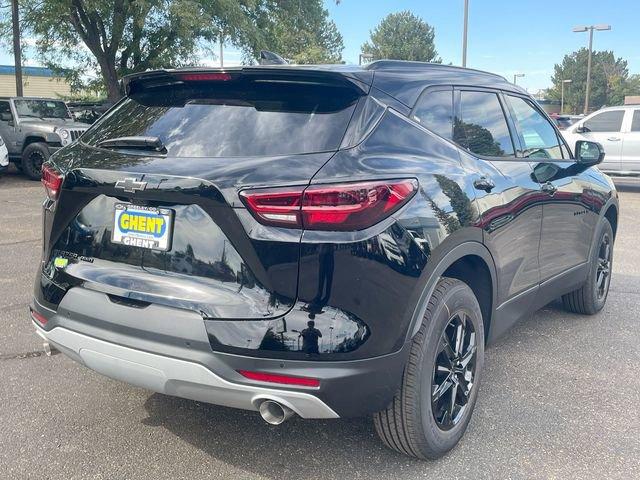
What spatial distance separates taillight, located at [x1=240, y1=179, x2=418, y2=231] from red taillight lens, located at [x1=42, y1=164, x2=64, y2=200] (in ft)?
3.35

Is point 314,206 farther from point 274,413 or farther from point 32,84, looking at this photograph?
point 32,84

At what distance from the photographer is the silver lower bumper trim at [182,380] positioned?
2.37 m

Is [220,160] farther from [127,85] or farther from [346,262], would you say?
[127,85]

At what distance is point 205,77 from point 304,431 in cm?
176

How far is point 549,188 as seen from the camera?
387 centimetres

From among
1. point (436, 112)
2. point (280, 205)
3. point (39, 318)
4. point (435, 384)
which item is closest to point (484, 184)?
point (436, 112)

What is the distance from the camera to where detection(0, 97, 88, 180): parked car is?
14445 mm

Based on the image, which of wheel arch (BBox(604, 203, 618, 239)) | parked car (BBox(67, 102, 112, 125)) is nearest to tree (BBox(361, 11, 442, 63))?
parked car (BBox(67, 102, 112, 125))

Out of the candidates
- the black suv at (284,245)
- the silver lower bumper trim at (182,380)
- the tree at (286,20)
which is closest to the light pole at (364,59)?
the black suv at (284,245)

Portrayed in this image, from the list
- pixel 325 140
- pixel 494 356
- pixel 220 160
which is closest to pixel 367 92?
pixel 325 140

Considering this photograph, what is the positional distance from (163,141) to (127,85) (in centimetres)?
63

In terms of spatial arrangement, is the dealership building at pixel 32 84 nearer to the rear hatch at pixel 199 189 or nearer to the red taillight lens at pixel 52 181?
the red taillight lens at pixel 52 181

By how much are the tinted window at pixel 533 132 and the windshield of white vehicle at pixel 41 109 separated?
44.4 ft

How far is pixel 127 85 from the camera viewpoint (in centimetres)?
316
